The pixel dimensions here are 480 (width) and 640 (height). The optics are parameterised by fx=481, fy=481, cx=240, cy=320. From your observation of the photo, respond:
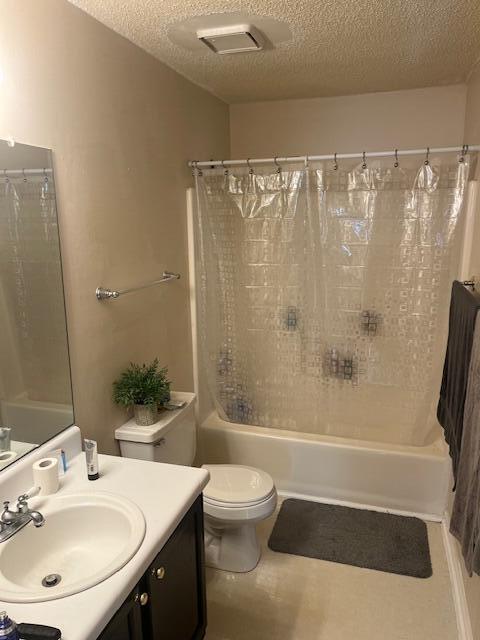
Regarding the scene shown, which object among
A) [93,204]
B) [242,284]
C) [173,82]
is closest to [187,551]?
[93,204]

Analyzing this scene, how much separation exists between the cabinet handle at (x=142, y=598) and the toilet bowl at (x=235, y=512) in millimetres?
844

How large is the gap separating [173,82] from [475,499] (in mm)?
2257

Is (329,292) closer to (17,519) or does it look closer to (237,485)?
(237,485)

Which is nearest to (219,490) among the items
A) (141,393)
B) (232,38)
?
(141,393)

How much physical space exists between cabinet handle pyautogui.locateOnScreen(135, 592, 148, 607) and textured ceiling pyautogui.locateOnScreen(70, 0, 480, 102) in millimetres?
1859

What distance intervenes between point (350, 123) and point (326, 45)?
3.17 feet

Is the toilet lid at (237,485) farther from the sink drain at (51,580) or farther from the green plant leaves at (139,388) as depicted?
the sink drain at (51,580)

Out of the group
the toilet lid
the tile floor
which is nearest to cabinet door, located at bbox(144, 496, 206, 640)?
the tile floor

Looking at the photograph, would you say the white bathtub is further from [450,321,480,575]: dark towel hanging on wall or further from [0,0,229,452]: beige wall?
[450,321,480,575]: dark towel hanging on wall

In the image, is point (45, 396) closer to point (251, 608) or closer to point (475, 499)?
point (251, 608)

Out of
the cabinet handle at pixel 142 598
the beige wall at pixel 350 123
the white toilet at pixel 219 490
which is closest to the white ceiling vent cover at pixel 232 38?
the beige wall at pixel 350 123

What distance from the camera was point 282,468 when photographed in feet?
9.39

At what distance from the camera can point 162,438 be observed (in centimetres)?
208

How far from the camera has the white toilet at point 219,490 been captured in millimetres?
2067
